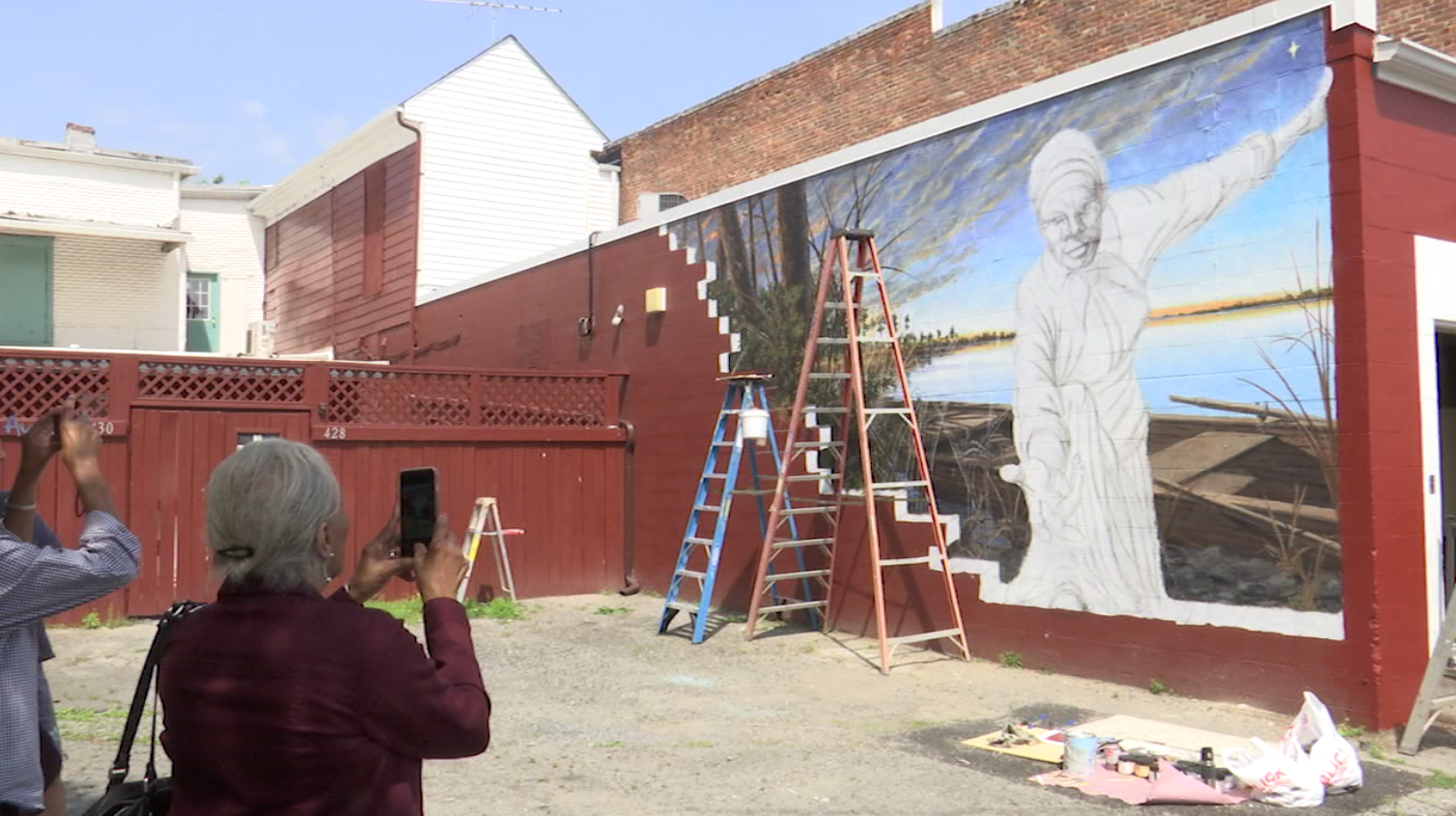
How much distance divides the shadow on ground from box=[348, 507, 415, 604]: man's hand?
3894mm

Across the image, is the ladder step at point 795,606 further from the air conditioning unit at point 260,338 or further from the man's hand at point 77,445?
the air conditioning unit at point 260,338

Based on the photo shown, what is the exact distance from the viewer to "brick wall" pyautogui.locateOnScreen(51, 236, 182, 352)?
59.3 feet

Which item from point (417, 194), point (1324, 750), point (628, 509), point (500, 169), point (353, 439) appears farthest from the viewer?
point (500, 169)

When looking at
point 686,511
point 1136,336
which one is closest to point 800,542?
point 686,511

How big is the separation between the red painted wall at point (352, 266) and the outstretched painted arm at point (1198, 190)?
12.0 metres

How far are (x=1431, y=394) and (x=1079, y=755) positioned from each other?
2947 millimetres

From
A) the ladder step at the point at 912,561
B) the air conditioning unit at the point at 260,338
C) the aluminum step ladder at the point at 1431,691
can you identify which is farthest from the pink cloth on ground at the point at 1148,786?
the air conditioning unit at the point at 260,338

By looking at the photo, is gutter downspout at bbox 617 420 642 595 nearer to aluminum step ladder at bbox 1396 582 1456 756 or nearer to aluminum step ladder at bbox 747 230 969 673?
aluminum step ladder at bbox 747 230 969 673

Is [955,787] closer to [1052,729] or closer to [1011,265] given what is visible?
[1052,729]

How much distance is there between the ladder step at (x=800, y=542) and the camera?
29.7ft

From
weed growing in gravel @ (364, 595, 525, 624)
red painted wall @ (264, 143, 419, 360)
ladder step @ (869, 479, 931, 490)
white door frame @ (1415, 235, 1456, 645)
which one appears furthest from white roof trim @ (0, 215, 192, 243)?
white door frame @ (1415, 235, 1456, 645)

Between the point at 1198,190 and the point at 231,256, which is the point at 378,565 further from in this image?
the point at 231,256

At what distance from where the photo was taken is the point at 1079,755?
5.43 m

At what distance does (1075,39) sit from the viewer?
14.3 meters
